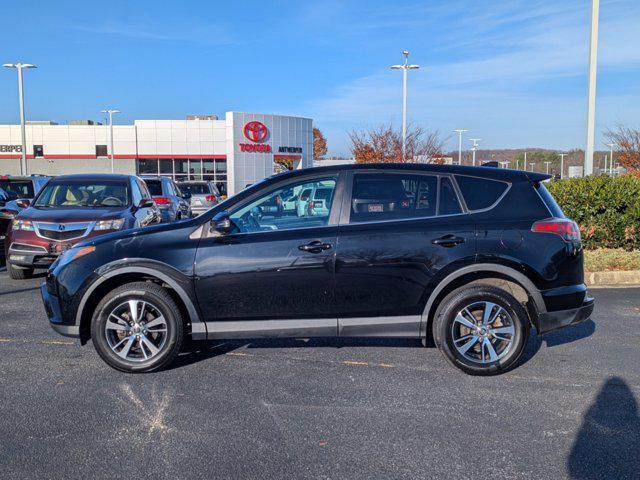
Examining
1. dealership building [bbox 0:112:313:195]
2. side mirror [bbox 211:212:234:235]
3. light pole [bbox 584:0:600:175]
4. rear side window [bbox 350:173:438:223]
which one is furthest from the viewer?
dealership building [bbox 0:112:313:195]

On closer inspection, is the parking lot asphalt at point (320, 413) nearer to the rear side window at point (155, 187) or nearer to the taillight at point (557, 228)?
the taillight at point (557, 228)

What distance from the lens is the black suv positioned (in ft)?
16.3

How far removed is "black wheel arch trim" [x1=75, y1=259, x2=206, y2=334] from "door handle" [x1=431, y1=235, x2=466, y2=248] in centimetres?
208

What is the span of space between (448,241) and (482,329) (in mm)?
800

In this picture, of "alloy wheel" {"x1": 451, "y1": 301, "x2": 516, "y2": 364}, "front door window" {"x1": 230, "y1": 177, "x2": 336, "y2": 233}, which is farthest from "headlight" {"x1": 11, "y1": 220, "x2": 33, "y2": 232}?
"alloy wheel" {"x1": 451, "y1": 301, "x2": 516, "y2": 364}

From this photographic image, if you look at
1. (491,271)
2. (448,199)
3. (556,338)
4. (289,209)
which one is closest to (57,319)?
(289,209)

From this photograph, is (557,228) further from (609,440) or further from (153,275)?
(153,275)

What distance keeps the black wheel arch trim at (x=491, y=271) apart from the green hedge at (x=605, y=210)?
6.57m

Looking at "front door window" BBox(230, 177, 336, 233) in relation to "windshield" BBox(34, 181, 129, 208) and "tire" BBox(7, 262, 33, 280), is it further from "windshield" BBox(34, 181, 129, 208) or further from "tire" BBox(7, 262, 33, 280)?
"tire" BBox(7, 262, 33, 280)

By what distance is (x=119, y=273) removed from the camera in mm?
5016

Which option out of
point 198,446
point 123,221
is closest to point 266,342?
point 198,446

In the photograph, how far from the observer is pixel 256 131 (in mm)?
40250

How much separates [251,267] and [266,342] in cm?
138

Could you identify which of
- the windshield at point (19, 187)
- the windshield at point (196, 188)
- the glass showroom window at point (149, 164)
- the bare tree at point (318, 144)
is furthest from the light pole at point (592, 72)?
the bare tree at point (318, 144)
